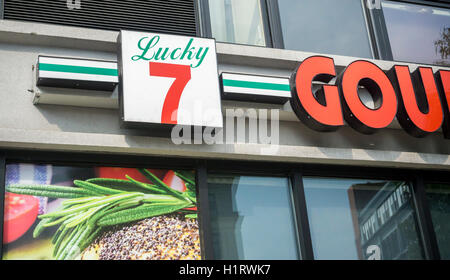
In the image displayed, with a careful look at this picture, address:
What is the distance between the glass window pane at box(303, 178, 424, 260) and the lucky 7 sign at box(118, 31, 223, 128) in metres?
1.96

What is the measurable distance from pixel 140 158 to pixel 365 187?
11.1 ft

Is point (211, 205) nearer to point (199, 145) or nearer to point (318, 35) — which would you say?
point (199, 145)

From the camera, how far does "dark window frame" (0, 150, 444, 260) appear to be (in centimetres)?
801

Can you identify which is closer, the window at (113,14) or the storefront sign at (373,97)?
the window at (113,14)

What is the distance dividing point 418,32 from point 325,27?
6.09ft

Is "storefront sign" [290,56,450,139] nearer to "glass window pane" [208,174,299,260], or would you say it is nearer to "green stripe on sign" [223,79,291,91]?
"green stripe on sign" [223,79,291,91]

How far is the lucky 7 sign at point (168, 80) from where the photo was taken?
812 cm

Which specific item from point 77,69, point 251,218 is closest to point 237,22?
point 77,69

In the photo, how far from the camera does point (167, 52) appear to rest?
8.58m

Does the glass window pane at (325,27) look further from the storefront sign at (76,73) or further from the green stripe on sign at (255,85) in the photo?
the storefront sign at (76,73)

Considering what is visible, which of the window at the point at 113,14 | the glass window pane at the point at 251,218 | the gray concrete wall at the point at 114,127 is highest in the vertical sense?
the window at the point at 113,14

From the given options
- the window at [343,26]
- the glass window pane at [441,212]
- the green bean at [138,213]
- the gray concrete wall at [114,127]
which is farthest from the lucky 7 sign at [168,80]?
the glass window pane at [441,212]

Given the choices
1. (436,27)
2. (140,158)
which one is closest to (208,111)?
(140,158)

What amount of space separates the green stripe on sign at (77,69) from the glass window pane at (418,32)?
5.06 m
